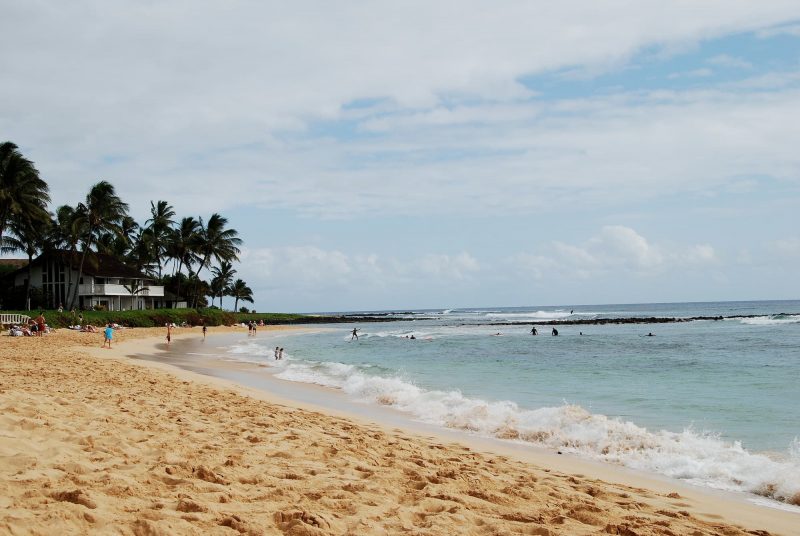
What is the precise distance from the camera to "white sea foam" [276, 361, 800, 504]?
697 centimetres

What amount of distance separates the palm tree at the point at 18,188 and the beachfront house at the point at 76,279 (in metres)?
7.94

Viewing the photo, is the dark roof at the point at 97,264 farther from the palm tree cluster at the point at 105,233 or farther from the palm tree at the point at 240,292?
the palm tree at the point at 240,292

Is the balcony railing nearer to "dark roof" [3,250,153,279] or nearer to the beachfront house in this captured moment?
the beachfront house

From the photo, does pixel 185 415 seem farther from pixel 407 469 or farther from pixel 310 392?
pixel 310 392

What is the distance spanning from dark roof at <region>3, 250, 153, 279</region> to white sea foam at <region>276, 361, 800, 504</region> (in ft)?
148

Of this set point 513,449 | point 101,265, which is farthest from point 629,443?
point 101,265

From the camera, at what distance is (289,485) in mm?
5105

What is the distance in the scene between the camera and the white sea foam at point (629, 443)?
6.97 metres

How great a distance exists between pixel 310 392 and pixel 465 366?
8969 millimetres

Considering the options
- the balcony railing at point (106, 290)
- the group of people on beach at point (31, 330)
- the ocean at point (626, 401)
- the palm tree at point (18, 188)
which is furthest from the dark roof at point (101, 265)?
the ocean at point (626, 401)

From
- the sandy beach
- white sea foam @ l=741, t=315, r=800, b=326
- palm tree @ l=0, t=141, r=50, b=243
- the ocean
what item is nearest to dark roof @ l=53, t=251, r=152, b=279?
palm tree @ l=0, t=141, r=50, b=243

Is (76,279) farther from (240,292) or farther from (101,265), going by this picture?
(240,292)

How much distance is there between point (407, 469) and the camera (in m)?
6.15

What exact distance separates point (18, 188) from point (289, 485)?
139ft
